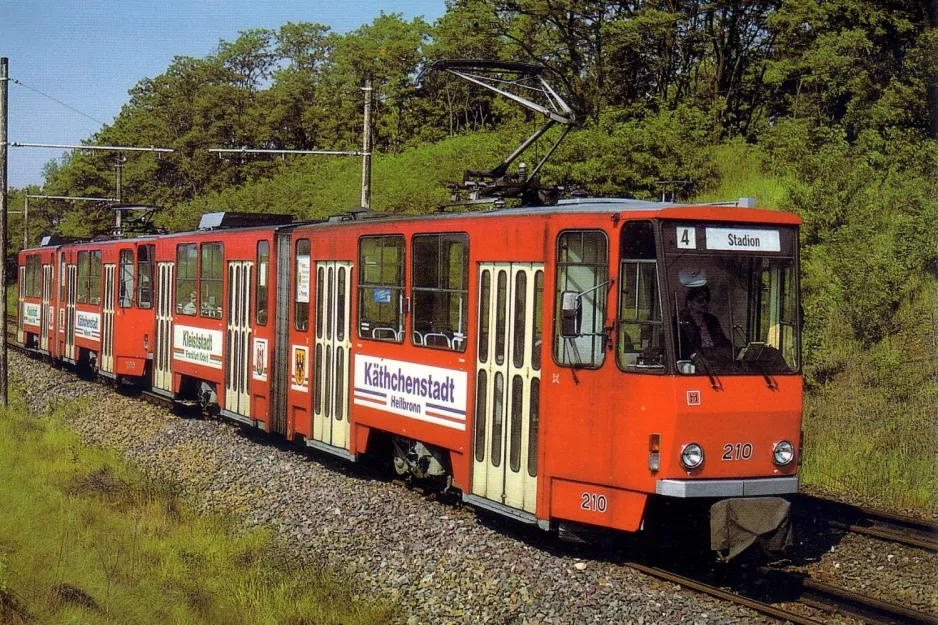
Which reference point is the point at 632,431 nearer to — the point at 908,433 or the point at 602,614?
the point at 602,614

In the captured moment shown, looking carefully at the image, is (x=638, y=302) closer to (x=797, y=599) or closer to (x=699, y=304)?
(x=699, y=304)

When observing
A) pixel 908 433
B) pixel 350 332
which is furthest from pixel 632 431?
pixel 908 433

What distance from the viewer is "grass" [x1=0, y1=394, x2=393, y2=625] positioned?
738cm

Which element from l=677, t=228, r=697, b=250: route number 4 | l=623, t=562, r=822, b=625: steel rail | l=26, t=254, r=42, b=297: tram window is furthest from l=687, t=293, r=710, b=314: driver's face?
l=26, t=254, r=42, b=297: tram window

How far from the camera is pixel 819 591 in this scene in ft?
26.6

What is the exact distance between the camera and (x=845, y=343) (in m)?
15.3

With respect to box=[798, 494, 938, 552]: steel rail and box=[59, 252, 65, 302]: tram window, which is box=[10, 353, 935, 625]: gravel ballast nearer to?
box=[798, 494, 938, 552]: steel rail

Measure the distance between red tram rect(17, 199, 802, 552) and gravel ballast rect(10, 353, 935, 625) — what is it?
418 millimetres

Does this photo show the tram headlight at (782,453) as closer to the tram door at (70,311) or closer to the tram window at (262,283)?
the tram window at (262,283)

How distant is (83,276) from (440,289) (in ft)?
50.4

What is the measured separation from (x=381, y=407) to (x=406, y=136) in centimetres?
3834

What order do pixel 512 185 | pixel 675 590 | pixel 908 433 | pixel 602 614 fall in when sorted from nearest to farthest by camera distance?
pixel 602 614 < pixel 675 590 < pixel 512 185 < pixel 908 433

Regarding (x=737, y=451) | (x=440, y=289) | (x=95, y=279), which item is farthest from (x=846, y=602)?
(x=95, y=279)

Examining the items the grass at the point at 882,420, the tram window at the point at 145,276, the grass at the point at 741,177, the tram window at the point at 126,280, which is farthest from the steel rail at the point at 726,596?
the grass at the point at 741,177
